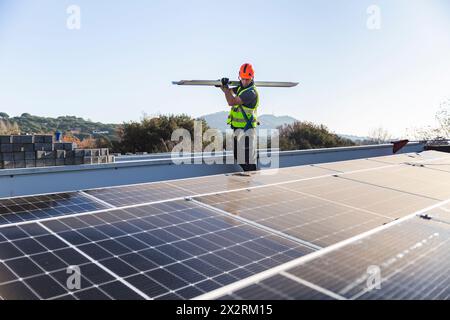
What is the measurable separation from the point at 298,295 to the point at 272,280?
26 centimetres

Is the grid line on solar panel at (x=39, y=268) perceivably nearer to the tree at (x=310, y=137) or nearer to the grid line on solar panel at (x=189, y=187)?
the grid line on solar panel at (x=189, y=187)

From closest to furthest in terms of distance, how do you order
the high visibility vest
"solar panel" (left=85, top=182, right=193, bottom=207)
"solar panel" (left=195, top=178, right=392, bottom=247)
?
"solar panel" (left=195, top=178, right=392, bottom=247) < "solar panel" (left=85, top=182, right=193, bottom=207) < the high visibility vest

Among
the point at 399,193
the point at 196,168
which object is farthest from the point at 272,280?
the point at 196,168

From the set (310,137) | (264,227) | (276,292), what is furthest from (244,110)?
(310,137)

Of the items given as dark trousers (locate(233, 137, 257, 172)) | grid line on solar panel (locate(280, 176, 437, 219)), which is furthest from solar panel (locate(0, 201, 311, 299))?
dark trousers (locate(233, 137, 257, 172))

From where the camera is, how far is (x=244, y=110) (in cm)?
798

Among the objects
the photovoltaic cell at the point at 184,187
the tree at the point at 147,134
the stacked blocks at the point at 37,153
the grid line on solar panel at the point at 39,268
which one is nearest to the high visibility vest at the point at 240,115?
the photovoltaic cell at the point at 184,187

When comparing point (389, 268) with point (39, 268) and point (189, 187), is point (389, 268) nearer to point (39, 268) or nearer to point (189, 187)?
point (39, 268)

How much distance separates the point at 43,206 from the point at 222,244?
93.2 inches

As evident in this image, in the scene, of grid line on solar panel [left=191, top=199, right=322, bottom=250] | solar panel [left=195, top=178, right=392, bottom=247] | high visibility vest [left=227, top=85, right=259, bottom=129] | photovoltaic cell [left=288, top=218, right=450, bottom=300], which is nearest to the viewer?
photovoltaic cell [left=288, top=218, right=450, bottom=300]

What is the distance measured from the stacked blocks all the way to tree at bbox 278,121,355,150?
16073 mm

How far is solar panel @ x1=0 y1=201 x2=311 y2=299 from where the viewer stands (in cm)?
280

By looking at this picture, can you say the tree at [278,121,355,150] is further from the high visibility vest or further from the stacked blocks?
the stacked blocks

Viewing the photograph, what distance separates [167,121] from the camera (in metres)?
21.1
